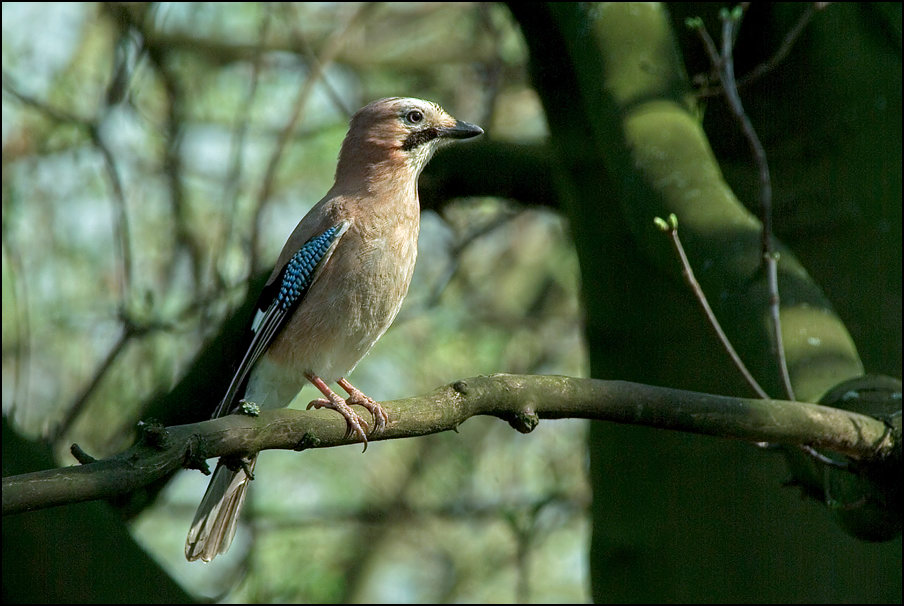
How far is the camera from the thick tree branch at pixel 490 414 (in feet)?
7.72

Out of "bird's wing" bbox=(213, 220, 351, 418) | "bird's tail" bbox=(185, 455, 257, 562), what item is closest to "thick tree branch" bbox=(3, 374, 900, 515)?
"bird's tail" bbox=(185, 455, 257, 562)

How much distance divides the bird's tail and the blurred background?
6.9 inches

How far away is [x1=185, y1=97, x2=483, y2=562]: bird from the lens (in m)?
4.48

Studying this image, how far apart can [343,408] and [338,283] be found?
0.94m

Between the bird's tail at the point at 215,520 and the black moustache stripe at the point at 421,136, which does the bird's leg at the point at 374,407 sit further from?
the black moustache stripe at the point at 421,136

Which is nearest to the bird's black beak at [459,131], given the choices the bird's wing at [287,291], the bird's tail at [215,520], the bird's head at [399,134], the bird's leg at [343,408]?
the bird's head at [399,134]

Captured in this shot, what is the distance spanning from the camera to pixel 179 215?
7.43 metres

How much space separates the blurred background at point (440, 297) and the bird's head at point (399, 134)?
73 cm

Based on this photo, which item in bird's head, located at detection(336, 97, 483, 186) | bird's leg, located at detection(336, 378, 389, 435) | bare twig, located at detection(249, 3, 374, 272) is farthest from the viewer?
bare twig, located at detection(249, 3, 374, 272)

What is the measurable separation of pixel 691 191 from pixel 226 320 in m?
2.40

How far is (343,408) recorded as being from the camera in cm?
369

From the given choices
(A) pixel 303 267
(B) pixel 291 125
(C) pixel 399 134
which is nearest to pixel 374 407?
(A) pixel 303 267

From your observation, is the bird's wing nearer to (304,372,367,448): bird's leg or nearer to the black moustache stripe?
(304,372,367,448): bird's leg

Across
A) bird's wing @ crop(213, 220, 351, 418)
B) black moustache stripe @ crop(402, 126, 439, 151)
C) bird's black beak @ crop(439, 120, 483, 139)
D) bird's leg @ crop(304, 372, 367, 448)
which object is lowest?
bird's leg @ crop(304, 372, 367, 448)
